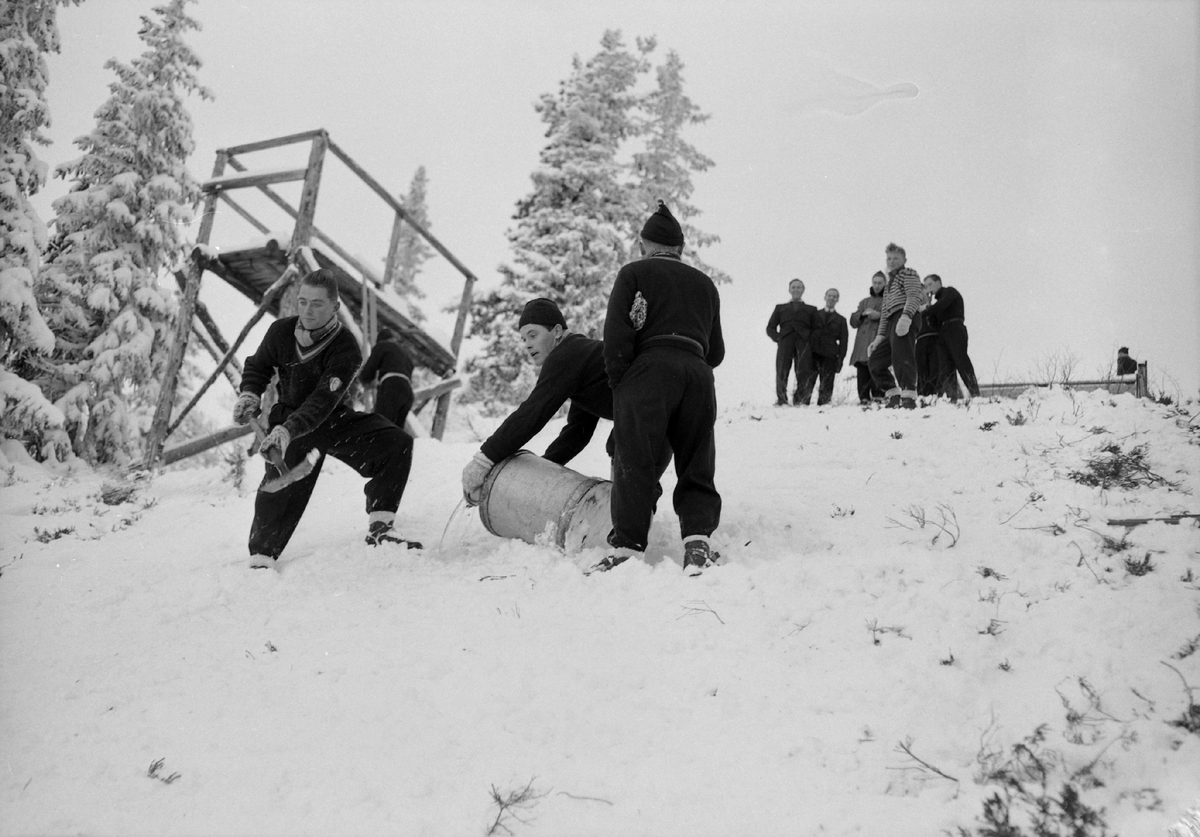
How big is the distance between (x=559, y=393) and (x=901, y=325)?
5086 millimetres

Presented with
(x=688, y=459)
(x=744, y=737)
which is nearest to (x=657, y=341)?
(x=688, y=459)

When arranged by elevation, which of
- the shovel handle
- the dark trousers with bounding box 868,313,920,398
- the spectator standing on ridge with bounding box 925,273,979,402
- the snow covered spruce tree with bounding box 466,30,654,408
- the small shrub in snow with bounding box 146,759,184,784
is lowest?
the small shrub in snow with bounding box 146,759,184,784

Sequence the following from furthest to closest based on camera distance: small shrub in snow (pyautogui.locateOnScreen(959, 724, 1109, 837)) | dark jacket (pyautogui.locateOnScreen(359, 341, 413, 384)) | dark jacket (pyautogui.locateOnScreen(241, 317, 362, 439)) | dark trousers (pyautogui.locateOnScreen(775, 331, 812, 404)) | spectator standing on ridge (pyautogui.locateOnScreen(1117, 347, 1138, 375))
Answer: dark trousers (pyautogui.locateOnScreen(775, 331, 812, 404)), spectator standing on ridge (pyautogui.locateOnScreen(1117, 347, 1138, 375)), dark jacket (pyautogui.locateOnScreen(359, 341, 413, 384)), dark jacket (pyautogui.locateOnScreen(241, 317, 362, 439)), small shrub in snow (pyautogui.locateOnScreen(959, 724, 1109, 837))

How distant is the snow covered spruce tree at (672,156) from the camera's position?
20531 mm

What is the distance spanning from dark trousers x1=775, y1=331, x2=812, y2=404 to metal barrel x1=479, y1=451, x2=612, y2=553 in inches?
281

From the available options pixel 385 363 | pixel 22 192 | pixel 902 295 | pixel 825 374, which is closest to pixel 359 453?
pixel 385 363

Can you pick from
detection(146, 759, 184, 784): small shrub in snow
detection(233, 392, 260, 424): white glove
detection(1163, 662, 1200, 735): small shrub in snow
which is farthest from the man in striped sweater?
detection(146, 759, 184, 784): small shrub in snow

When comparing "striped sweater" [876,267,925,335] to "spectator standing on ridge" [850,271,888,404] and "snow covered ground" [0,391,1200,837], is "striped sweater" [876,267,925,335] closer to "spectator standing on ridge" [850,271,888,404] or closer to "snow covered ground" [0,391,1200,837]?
"spectator standing on ridge" [850,271,888,404]

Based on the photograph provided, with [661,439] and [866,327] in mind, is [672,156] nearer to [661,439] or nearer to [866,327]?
[866,327]

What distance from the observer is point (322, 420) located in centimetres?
499

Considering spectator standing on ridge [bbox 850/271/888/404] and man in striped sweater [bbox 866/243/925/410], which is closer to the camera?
man in striped sweater [bbox 866/243/925/410]

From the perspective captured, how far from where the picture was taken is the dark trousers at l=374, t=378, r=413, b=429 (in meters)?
7.55

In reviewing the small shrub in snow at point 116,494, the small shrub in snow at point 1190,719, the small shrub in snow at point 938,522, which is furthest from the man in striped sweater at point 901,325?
the small shrub in snow at point 116,494

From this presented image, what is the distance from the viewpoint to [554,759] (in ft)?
8.20
